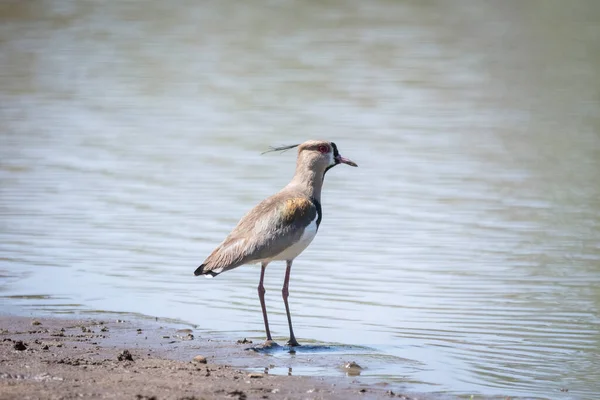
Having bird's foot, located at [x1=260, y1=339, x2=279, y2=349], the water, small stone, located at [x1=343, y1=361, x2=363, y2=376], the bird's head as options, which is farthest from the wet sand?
the bird's head

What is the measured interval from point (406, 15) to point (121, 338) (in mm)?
29676

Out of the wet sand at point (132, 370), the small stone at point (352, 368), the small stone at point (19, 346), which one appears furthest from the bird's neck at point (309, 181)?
the small stone at point (19, 346)

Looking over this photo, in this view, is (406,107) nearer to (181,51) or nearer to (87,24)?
(181,51)

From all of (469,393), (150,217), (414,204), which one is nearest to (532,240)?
(414,204)

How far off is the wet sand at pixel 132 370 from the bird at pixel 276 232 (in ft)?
2.00

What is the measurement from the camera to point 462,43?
105 ft

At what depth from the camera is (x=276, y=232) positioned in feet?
29.4

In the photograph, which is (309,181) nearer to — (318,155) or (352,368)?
(318,155)

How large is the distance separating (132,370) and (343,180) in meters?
9.69

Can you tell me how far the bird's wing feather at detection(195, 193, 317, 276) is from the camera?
8.88 m

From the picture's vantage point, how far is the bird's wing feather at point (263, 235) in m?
8.88

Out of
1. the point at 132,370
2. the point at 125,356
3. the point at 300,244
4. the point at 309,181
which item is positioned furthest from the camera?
the point at 309,181

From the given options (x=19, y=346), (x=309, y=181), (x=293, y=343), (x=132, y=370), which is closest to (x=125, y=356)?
(x=132, y=370)

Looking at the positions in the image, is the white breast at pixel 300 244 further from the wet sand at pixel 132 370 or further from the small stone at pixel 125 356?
the small stone at pixel 125 356
